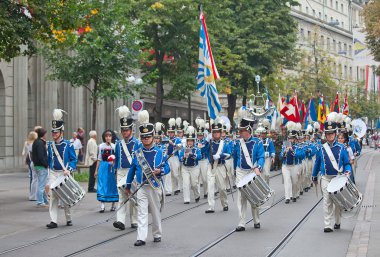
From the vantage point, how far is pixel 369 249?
1235cm

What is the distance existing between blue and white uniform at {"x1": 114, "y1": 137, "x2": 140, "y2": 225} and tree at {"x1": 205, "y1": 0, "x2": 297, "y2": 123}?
113 feet

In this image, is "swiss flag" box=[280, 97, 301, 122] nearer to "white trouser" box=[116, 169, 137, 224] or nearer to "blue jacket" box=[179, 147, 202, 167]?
"blue jacket" box=[179, 147, 202, 167]

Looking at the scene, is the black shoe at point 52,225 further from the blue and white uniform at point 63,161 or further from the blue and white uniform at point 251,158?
the blue and white uniform at point 251,158

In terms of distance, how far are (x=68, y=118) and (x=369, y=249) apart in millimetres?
31252

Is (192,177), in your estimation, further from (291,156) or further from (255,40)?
(255,40)

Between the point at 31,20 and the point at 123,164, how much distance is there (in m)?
4.73

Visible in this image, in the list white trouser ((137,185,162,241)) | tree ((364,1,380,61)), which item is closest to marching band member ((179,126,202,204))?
white trouser ((137,185,162,241))

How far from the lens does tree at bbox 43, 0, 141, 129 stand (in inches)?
1188

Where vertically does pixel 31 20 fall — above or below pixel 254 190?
above

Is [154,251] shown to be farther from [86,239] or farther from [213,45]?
[213,45]

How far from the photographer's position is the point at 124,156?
1602cm

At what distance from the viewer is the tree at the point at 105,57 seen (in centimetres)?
3017

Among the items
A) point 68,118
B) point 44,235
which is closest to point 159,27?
point 68,118

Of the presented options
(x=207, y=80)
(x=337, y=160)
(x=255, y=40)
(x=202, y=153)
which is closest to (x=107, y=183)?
(x=207, y=80)
